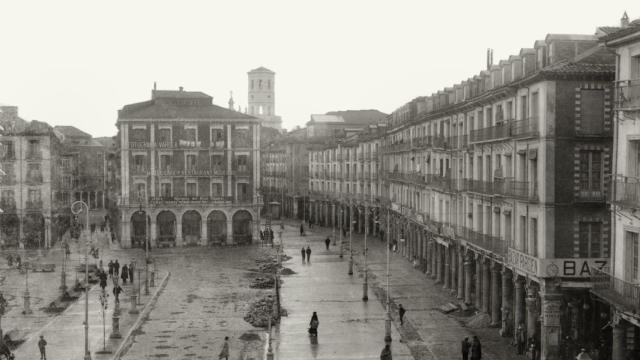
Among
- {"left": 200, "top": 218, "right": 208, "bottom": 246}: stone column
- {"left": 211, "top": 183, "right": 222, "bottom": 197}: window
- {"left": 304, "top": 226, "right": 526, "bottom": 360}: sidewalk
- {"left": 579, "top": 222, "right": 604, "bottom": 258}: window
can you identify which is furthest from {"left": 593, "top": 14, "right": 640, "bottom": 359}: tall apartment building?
{"left": 211, "top": 183, "right": 222, "bottom": 197}: window

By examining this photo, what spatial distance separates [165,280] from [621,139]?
122 ft

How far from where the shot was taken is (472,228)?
1751 inches

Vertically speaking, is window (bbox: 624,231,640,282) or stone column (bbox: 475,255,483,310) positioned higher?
window (bbox: 624,231,640,282)

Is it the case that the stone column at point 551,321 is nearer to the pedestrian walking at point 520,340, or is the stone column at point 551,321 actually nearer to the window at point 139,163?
the pedestrian walking at point 520,340

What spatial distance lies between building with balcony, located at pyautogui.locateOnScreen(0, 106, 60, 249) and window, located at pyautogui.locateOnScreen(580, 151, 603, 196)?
194 ft

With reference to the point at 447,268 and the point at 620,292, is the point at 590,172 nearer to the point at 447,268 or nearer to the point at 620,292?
the point at 620,292

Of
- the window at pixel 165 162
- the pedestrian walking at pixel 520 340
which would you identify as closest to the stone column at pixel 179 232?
the window at pixel 165 162

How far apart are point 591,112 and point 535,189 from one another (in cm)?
379

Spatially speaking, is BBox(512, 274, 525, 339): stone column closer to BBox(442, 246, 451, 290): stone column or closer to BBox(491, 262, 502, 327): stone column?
BBox(491, 262, 502, 327): stone column

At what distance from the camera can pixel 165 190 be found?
80.0 m

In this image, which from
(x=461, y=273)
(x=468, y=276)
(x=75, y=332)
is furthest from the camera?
(x=461, y=273)

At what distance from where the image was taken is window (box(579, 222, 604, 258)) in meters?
32.5

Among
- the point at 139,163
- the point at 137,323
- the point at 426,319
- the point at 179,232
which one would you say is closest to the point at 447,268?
the point at 426,319

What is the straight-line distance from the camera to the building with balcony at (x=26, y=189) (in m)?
78.0
